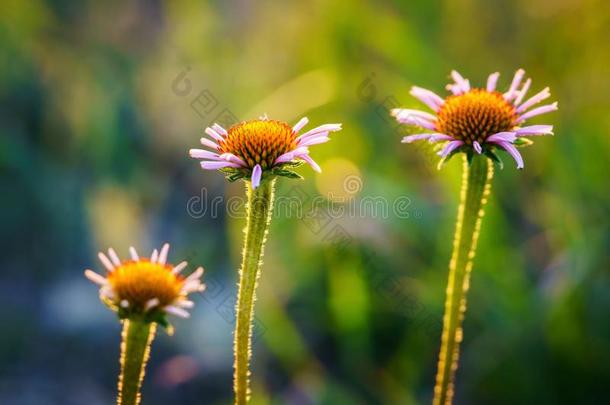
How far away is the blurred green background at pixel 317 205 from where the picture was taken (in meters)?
2.39

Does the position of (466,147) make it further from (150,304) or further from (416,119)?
(150,304)

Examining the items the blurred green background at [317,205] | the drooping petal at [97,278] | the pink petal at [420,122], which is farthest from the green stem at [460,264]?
the blurred green background at [317,205]

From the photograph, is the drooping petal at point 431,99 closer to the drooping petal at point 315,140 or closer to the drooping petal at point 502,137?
the drooping petal at point 502,137

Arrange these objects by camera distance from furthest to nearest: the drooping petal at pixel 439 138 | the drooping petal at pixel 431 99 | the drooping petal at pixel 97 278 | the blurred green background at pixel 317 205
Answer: the blurred green background at pixel 317 205, the drooping petal at pixel 431 99, the drooping petal at pixel 439 138, the drooping petal at pixel 97 278

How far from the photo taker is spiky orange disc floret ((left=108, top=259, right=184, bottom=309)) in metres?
1.00

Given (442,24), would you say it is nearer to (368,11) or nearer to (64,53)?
(368,11)

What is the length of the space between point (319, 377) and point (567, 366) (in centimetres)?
83

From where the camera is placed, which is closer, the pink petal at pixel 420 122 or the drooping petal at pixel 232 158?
the drooping petal at pixel 232 158

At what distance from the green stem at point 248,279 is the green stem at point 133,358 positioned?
0.13 meters

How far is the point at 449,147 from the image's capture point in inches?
45.4

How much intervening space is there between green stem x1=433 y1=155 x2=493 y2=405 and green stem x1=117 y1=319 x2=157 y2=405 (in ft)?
1.51

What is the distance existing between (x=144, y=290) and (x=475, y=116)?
2.05 ft

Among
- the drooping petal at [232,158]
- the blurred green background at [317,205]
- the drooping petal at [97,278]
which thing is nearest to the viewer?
the drooping petal at [97,278]

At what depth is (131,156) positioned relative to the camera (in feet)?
11.6
